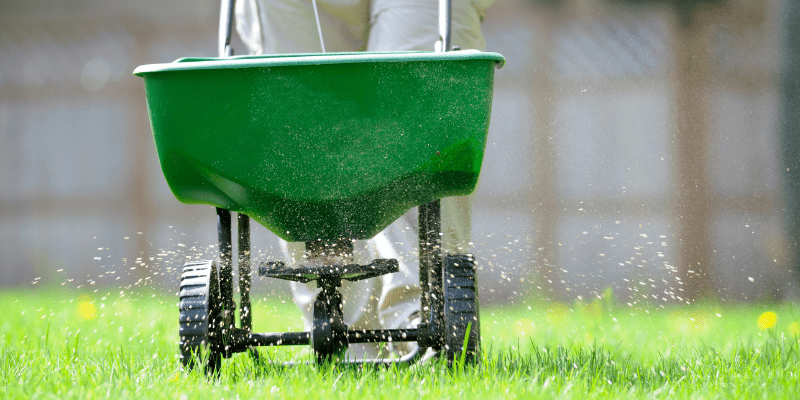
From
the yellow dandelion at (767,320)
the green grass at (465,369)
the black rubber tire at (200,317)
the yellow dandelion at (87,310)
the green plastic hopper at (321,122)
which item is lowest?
the yellow dandelion at (87,310)

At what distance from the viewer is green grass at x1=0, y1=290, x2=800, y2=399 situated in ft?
4.07

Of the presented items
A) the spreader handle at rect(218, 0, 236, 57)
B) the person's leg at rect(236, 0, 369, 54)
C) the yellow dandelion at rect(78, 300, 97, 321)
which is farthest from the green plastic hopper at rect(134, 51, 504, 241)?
the yellow dandelion at rect(78, 300, 97, 321)

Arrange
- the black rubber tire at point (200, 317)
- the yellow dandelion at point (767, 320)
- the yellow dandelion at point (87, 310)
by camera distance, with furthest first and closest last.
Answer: the yellow dandelion at point (87, 310)
the yellow dandelion at point (767, 320)
the black rubber tire at point (200, 317)

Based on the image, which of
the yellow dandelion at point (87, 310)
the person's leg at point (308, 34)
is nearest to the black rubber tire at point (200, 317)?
the person's leg at point (308, 34)

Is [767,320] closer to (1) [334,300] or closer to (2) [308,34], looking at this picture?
(1) [334,300]

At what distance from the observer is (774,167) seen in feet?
11.0

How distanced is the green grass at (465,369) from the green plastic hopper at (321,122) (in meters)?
0.36

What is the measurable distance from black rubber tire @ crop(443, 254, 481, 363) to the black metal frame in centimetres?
5

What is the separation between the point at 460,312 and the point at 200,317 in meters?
0.51

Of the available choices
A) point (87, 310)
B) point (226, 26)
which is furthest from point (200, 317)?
point (87, 310)

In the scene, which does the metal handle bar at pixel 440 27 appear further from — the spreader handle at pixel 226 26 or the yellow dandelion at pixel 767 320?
the yellow dandelion at pixel 767 320

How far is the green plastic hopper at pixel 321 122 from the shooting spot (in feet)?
4.07

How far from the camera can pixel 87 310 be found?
280 cm

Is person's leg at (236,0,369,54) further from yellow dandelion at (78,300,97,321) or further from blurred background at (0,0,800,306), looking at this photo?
blurred background at (0,0,800,306)
